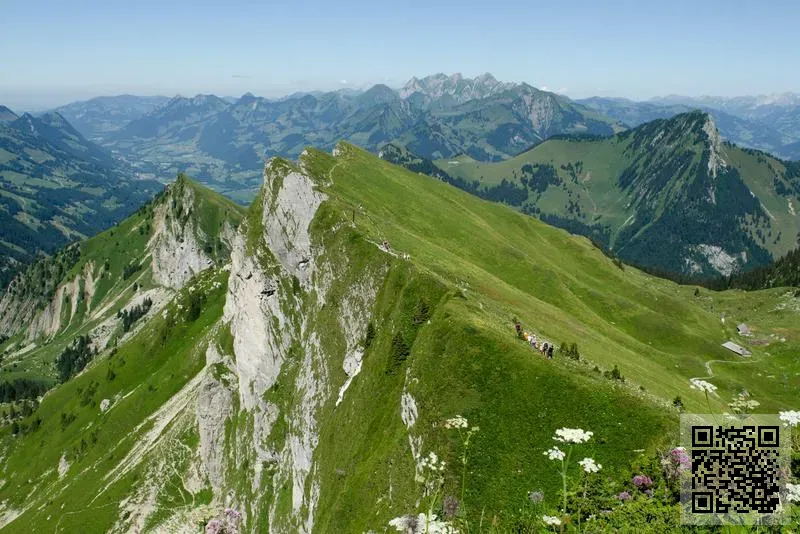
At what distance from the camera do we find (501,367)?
144ft

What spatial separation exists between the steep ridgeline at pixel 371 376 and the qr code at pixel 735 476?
185 cm

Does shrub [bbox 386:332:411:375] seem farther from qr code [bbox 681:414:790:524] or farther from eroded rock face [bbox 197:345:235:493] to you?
eroded rock face [bbox 197:345:235:493]

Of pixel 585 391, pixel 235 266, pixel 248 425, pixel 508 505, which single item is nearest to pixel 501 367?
pixel 585 391

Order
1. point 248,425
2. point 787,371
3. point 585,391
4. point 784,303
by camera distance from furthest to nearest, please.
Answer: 1. point 784,303
2. point 787,371
3. point 248,425
4. point 585,391

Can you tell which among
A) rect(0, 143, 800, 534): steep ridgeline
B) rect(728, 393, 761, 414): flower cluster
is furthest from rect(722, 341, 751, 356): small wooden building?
rect(728, 393, 761, 414): flower cluster

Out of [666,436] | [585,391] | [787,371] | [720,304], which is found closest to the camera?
[666,436]

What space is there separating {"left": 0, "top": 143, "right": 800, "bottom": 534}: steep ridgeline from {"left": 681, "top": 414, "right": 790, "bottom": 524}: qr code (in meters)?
1.85

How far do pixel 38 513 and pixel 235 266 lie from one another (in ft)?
338

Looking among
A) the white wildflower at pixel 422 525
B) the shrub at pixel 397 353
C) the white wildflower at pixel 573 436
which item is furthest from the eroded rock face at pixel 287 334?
the white wildflower at pixel 573 436

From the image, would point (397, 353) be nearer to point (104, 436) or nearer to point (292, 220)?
point (292, 220)

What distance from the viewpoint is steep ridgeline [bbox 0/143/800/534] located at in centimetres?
3847

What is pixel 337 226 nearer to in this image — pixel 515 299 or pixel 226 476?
pixel 515 299

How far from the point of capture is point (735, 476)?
12930 mm

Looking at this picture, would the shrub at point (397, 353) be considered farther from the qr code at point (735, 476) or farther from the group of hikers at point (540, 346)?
the qr code at point (735, 476)
